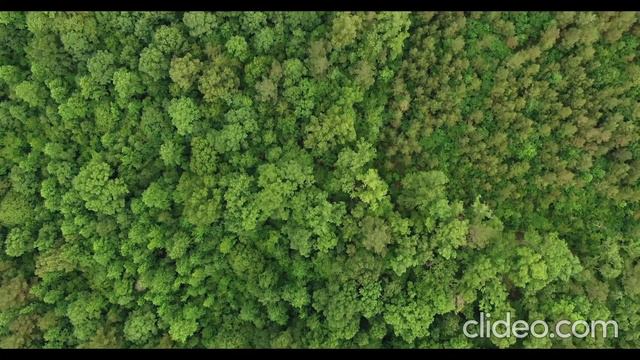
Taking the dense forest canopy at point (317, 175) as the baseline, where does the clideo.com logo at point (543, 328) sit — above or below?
below

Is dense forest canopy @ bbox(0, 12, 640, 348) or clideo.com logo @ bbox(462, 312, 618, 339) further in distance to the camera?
dense forest canopy @ bbox(0, 12, 640, 348)

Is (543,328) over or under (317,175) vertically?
under

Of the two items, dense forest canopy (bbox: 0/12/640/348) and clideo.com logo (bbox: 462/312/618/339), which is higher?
dense forest canopy (bbox: 0/12/640/348)

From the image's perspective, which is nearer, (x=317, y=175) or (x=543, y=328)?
(x=543, y=328)

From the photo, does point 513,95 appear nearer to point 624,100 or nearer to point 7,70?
point 624,100

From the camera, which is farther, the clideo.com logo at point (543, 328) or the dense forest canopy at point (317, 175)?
the dense forest canopy at point (317, 175)
